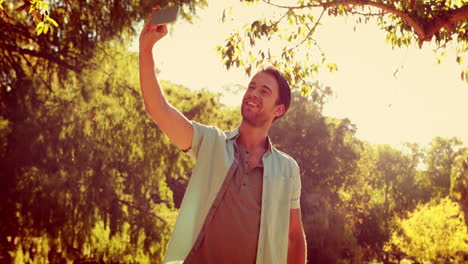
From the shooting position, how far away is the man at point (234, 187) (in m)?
2.21

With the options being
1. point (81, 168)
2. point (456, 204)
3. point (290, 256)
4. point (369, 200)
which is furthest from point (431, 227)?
point (290, 256)

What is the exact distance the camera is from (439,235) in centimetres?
3475

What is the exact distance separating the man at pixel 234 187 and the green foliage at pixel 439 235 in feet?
111

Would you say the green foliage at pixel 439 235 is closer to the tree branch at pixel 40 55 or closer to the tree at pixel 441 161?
the tree at pixel 441 161

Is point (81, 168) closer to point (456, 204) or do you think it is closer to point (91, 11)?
point (91, 11)

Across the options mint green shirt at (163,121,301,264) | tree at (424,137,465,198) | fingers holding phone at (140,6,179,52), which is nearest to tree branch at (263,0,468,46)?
mint green shirt at (163,121,301,264)

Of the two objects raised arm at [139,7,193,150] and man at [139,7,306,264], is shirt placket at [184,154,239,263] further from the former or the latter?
raised arm at [139,7,193,150]

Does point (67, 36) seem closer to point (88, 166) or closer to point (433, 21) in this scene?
point (88, 166)

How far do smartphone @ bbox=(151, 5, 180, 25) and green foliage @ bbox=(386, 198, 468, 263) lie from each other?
34534 mm

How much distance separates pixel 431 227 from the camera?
35625 mm

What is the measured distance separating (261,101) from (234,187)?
1.71 feet

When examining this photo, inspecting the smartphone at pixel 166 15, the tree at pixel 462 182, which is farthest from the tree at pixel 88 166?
the tree at pixel 462 182

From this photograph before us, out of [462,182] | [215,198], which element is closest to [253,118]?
[215,198]

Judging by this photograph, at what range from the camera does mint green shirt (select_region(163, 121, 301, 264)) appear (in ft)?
7.41
